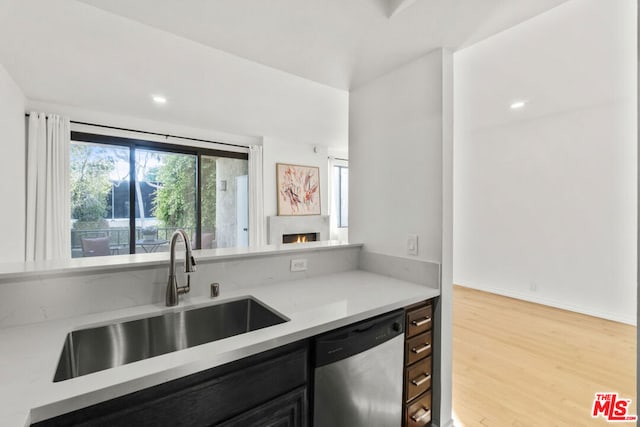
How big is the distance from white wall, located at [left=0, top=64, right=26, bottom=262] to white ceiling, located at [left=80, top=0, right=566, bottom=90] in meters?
2.38

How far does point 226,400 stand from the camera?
944mm

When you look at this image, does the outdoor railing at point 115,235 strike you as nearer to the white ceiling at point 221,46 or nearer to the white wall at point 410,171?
the white ceiling at point 221,46

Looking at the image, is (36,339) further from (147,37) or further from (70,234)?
(70,234)

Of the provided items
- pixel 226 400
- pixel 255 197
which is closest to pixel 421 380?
pixel 226 400

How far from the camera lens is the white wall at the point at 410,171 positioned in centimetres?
166

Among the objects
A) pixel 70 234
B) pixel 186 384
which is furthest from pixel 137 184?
pixel 186 384

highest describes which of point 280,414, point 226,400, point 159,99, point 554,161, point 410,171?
point 159,99

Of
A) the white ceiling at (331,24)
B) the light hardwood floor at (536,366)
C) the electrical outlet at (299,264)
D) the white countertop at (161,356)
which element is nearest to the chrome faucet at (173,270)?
the white countertop at (161,356)

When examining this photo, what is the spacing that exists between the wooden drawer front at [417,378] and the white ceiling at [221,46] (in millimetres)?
1759

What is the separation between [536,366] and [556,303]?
1.89 metres

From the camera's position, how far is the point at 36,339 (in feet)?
3.36

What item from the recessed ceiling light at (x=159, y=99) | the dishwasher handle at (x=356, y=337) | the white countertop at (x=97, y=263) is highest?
the recessed ceiling light at (x=159, y=99)

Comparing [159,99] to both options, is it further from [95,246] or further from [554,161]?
[554,161]

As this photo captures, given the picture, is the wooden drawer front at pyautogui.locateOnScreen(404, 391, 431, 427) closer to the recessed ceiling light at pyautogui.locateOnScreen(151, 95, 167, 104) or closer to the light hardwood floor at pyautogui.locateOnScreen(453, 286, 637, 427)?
the light hardwood floor at pyautogui.locateOnScreen(453, 286, 637, 427)
